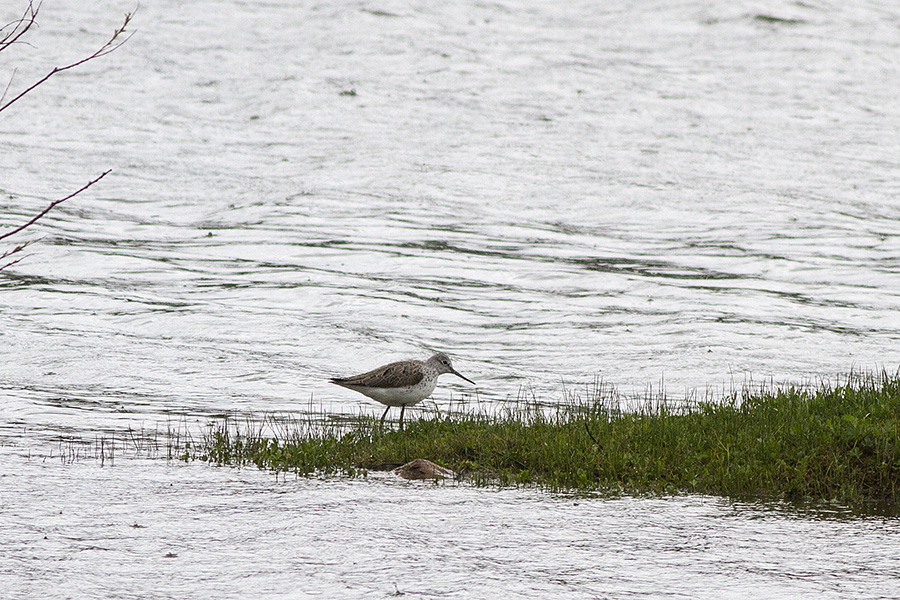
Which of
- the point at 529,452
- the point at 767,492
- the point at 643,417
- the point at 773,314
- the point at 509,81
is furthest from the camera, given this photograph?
the point at 509,81

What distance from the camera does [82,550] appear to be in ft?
27.3

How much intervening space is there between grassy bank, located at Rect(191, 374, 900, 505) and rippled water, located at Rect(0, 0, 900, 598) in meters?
0.48

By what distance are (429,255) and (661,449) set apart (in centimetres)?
1520

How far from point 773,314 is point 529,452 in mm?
10974

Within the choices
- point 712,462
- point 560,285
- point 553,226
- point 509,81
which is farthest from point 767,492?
point 509,81

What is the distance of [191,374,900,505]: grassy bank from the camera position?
10.2m

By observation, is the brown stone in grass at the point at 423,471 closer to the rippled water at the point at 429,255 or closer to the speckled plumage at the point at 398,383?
the rippled water at the point at 429,255

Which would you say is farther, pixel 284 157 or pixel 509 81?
pixel 509 81

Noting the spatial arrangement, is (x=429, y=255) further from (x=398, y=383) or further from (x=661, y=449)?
(x=661, y=449)

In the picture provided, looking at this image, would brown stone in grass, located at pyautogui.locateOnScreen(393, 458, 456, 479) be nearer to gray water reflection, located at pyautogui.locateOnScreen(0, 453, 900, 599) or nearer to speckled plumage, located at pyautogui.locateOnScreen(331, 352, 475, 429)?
gray water reflection, located at pyautogui.locateOnScreen(0, 453, 900, 599)

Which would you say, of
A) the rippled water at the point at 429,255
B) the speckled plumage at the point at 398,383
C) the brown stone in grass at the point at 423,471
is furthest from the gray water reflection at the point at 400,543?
the speckled plumage at the point at 398,383

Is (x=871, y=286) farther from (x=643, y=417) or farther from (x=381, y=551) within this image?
(x=381, y=551)

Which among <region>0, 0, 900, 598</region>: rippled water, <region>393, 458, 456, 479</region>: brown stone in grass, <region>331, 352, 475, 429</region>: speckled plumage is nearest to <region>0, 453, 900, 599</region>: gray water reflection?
<region>0, 0, 900, 598</region>: rippled water

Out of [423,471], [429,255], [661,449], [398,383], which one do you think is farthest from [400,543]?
[429,255]
